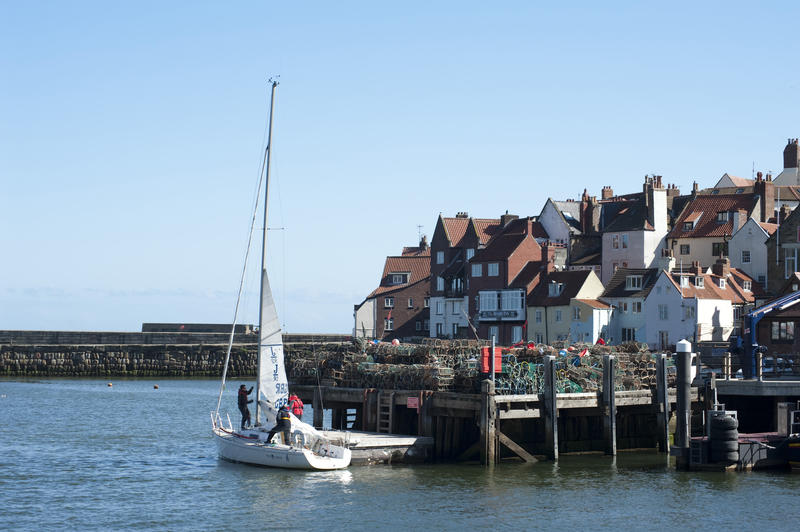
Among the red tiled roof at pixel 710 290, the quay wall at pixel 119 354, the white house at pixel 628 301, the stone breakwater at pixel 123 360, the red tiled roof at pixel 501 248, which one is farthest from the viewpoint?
the quay wall at pixel 119 354

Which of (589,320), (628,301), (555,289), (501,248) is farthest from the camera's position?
(501,248)

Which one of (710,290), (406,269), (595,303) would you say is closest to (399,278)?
(406,269)

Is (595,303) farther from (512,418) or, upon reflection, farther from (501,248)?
(512,418)

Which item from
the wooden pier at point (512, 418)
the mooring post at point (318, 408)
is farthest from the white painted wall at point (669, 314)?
the mooring post at point (318, 408)

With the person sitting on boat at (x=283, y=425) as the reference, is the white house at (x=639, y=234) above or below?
above

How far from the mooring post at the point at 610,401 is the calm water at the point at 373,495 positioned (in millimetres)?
912

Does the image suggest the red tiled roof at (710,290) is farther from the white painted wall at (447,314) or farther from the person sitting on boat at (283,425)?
the person sitting on boat at (283,425)

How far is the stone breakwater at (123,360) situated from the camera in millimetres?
105625

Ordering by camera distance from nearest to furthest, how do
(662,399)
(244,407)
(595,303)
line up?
1. (244,407)
2. (662,399)
3. (595,303)

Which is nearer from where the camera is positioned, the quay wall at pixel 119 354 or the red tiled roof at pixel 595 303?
the red tiled roof at pixel 595 303

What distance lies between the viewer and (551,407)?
134 feet

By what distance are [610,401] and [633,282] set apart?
42.8 meters

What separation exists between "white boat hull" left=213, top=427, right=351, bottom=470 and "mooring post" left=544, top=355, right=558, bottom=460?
25.2 ft

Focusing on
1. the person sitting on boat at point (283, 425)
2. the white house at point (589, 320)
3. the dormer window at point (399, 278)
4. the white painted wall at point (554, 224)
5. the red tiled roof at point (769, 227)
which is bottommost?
the person sitting on boat at point (283, 425)
